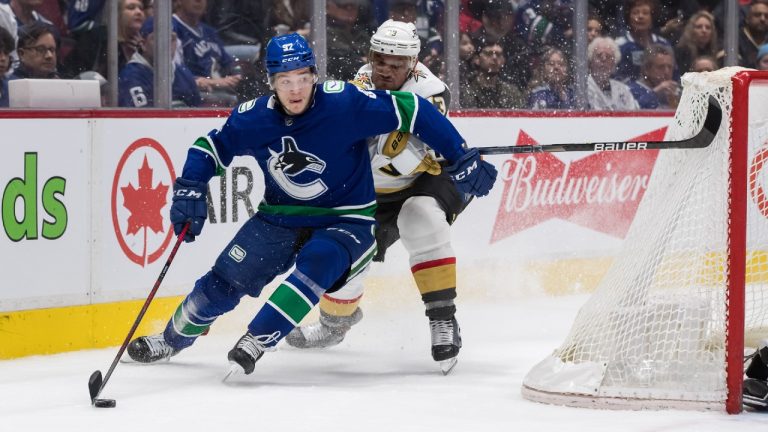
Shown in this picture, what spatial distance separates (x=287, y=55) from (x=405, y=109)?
1.25 feet

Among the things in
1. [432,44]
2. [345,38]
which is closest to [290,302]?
[345,38]

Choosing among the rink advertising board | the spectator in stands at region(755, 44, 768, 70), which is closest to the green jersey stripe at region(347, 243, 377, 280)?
the rink advertising board

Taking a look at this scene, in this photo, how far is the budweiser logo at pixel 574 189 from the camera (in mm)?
5789

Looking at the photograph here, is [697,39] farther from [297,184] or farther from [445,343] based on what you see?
[297,184]

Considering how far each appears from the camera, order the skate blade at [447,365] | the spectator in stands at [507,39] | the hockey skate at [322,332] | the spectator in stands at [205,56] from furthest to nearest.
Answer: the spectator in stands at [507,39] → the spectator in stands at [205,56] → the hockey skate at [322,332] → the skate blade at [447,365]

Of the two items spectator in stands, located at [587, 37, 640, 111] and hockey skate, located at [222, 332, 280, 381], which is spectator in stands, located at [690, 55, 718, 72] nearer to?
spectator in stands, located at [587, 37, 640, 111]

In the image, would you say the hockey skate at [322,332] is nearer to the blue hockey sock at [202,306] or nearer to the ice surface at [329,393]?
the ice surface at [329,393]

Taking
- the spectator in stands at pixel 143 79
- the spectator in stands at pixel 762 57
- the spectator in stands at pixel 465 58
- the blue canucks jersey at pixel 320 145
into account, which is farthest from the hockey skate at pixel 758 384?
the spectator in stands at pixel 762 57

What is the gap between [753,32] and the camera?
7.06 m

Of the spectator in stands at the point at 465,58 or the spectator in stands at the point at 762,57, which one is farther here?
the spectator in stands at the point at 762,57

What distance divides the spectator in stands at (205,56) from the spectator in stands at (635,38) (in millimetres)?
2187

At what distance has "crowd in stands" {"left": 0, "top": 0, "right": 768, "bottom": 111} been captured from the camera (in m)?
4.66

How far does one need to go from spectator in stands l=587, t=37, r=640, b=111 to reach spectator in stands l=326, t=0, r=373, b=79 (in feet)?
4.25

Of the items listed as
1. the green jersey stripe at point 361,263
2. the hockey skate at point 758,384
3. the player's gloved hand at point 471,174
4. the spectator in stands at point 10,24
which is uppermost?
the spectator in stands at point 10,24
